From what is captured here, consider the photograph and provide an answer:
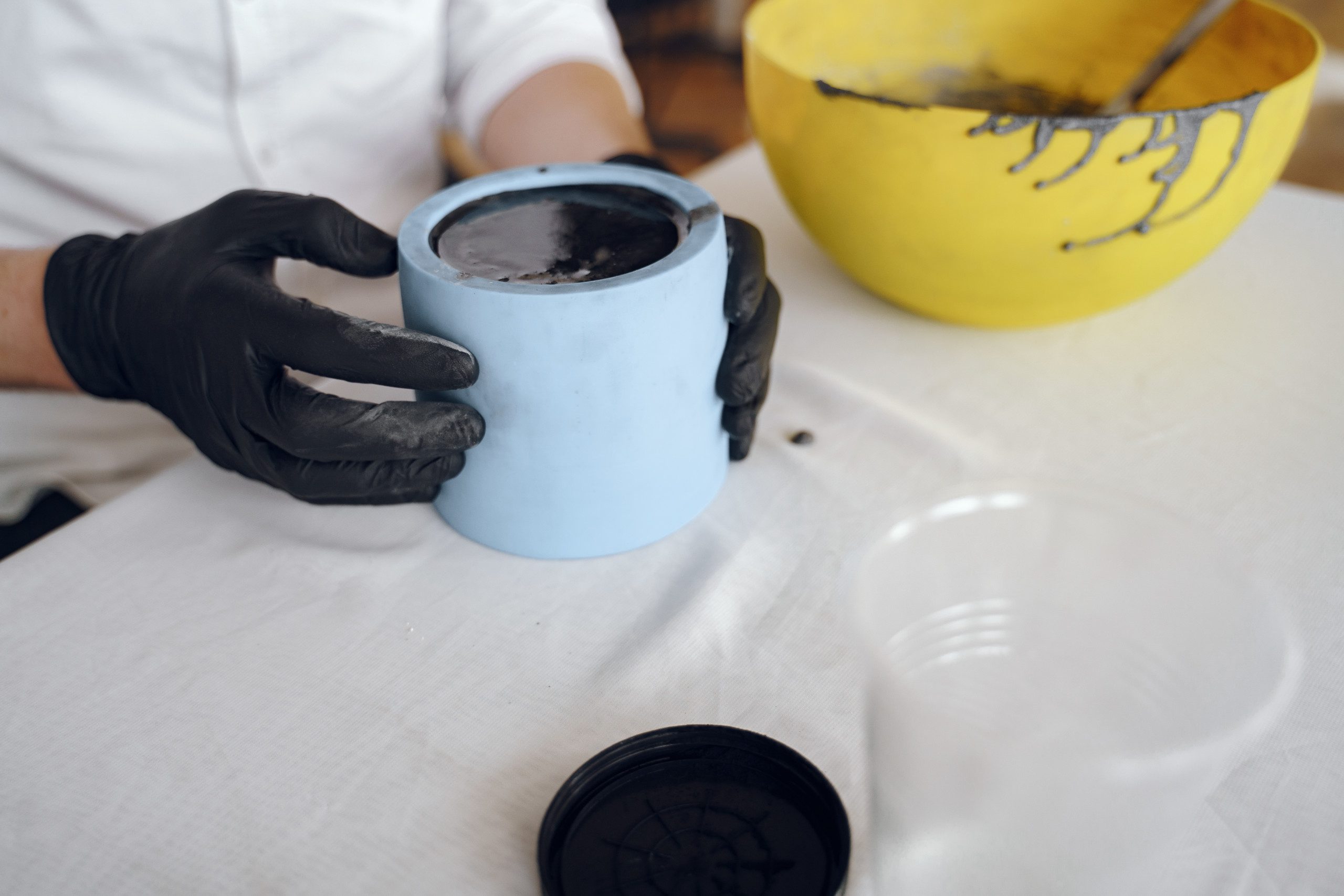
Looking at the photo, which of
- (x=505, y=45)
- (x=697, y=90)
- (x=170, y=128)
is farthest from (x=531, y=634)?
(x=697, y=90)

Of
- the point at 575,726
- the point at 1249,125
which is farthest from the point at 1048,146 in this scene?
the point at 575,726

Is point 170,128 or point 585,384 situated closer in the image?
point 585,384

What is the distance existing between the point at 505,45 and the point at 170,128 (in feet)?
1.04

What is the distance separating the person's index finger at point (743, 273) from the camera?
47 centimetres

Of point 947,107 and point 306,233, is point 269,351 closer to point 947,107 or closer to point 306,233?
point 306,233

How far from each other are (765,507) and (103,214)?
601 millimetres

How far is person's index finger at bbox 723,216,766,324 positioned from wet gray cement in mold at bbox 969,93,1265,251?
5.2 inches

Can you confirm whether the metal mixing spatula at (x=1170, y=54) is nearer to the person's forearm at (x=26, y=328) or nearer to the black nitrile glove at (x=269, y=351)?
the black nitrile glove at (x=269, y=351)

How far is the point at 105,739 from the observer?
1.22 ft

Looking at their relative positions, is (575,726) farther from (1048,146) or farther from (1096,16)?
(1096,16)

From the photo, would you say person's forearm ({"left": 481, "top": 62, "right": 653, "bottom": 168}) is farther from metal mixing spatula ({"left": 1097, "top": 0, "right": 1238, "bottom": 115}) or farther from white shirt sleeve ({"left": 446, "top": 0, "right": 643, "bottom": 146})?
metal mixing spatula ({"left": 1097, "top": 0, "right": 1238, "bottom": 115})

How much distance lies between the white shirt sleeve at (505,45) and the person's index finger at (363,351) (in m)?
0.51

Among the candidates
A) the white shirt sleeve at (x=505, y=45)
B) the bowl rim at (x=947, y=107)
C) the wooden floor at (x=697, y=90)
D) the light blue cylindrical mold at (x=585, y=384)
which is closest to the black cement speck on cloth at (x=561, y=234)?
the light blue cylindrical mold at (x=585, y=384)

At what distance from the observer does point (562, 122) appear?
2.71 ft
